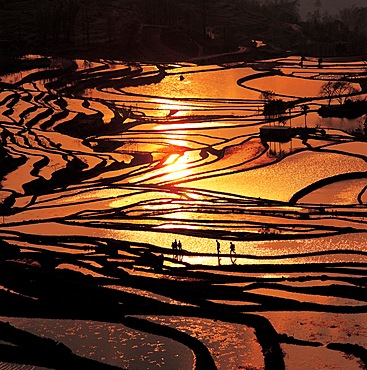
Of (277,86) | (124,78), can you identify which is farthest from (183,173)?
(124,78)

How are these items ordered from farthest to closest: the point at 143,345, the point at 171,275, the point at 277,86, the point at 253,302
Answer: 1. the point at 277,86
2. the point at 171,275
3. the point at 253,302
4. the point at 143,345

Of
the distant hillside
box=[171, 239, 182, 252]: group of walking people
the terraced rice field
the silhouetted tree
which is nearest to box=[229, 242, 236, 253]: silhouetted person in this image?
the terraced rice field

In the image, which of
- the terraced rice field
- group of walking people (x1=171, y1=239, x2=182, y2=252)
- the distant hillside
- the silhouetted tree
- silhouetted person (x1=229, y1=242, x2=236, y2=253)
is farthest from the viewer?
the distant hillside

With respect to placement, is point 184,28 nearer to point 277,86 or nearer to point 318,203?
point 277,86

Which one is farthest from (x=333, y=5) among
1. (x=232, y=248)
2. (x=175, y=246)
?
(x=232, y=248)

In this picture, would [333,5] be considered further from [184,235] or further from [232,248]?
[232,248]

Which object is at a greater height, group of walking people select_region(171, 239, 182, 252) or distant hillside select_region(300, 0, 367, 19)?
distant hillside select_region(300, 0, 367, 19)

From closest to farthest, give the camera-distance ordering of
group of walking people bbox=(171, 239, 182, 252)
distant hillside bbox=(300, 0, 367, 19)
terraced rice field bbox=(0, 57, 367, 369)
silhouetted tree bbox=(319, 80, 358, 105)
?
terraced rice field bbox=(0, 57, 367, 369), group of walking people bbox=(171, 239, 182, 252), silhouetted tree bbox=(319, 80, 358, 105), distant hillside bbox=(300, 0, 367, 19)

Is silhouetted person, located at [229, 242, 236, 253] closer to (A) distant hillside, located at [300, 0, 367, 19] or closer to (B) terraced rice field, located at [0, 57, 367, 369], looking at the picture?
(B) terraced rice field, located at [0, 57, 367, 369]
